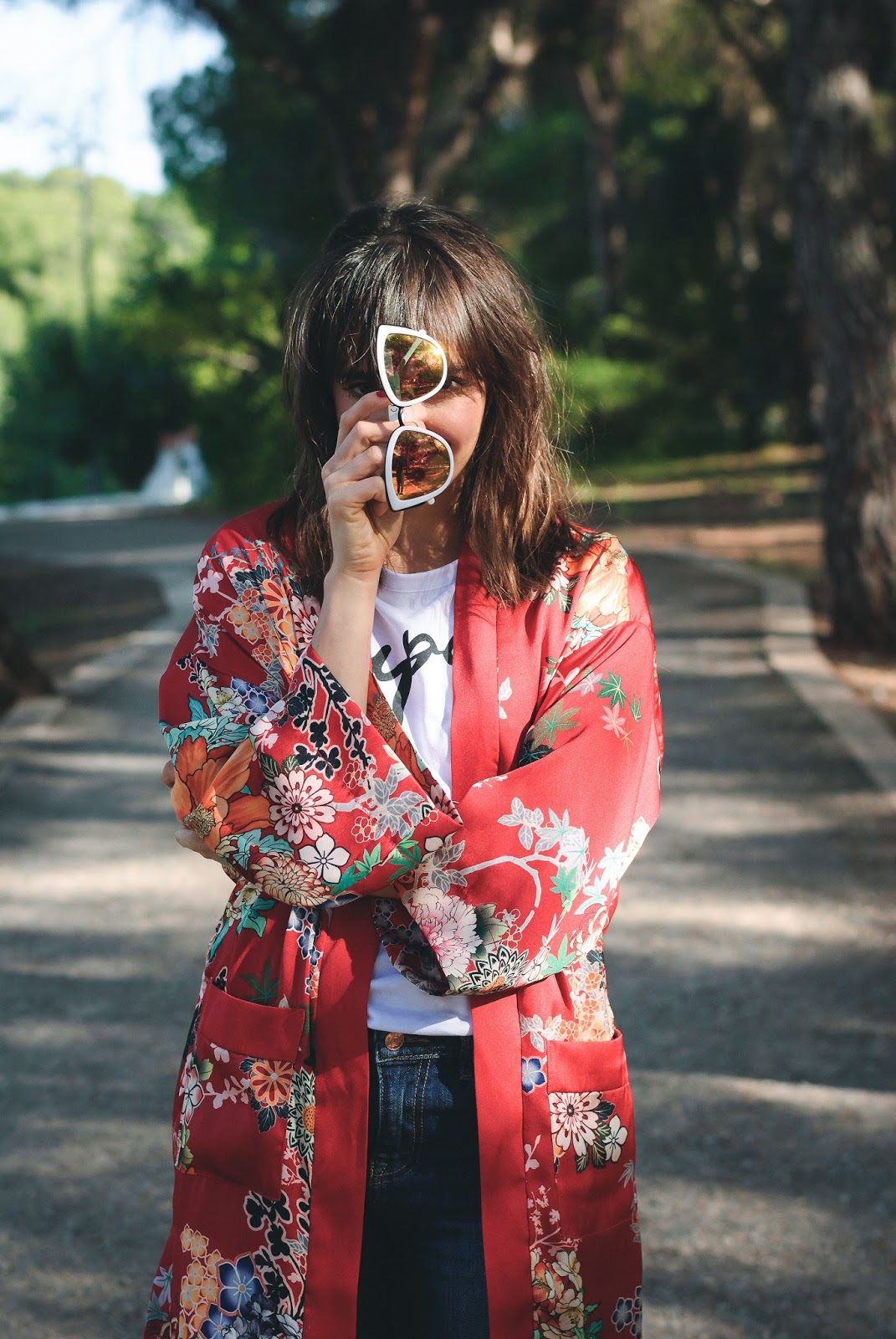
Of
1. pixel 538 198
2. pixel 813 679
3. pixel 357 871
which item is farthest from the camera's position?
pixel 538 198

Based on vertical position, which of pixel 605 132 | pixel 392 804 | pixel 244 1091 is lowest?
pixel 244 1091

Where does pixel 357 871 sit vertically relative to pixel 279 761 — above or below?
below

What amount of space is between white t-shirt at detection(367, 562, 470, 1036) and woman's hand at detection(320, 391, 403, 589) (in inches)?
5.4

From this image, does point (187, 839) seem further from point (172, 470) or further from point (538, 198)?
point (172, 470)

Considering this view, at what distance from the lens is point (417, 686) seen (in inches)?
68.1

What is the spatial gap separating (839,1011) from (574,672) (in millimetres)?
2661

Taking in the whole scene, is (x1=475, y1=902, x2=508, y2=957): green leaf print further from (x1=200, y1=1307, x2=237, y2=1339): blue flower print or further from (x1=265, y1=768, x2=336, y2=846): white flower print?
(x1=200, y1=1307, x2=237, y2=1339): blue flower print

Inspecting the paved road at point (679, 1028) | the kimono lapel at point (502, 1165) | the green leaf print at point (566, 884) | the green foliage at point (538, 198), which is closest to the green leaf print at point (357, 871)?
the kimono lapel at point (502, 1165)

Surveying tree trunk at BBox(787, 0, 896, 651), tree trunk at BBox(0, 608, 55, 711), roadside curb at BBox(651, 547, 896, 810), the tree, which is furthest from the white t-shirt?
the tree

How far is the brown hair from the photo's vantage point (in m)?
1.64

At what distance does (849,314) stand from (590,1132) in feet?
24.4

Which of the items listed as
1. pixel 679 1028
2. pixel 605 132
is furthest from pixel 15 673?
pixel 605 132

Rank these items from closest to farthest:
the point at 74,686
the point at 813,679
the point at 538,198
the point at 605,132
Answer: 1. the point at 813,679
2. the point at 74,686
3. the point at 605,132
4. the point at 538,198

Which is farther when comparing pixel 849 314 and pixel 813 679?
pixel 849 314
